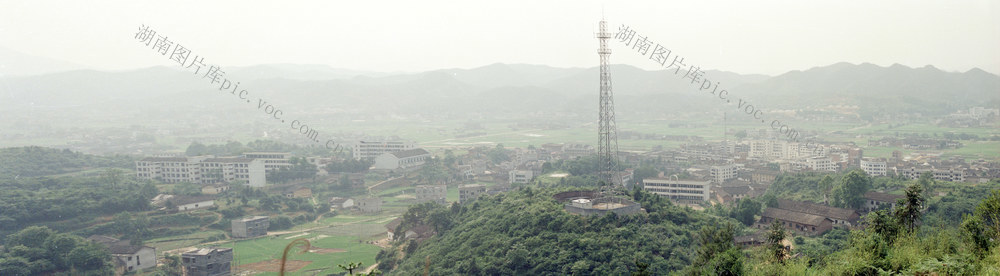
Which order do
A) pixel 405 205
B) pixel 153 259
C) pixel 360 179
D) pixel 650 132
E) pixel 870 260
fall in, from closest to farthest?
pixel 870 260 < pixel 153 259 < pixel 405 205 < pixel 360 179 < pixel 650 132

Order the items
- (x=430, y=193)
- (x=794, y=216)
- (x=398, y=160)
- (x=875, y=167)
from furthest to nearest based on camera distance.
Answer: (x=398, y=160)
(x=875, y=167)
(x=430, y=193)
(x=794, y=216)

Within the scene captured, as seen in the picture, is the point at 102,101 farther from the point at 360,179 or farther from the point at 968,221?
the point at 968,221

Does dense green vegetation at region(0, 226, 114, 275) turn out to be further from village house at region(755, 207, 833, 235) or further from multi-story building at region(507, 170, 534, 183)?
multi-story building at region(507, 170, 534, 183)

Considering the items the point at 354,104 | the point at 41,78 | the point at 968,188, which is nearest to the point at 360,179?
the point at 968,188

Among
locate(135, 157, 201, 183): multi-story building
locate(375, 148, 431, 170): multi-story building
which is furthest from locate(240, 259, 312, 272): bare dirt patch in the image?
locate(375, 148, 431, 170): multi-story building

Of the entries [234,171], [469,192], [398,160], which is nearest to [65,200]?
[234,171]

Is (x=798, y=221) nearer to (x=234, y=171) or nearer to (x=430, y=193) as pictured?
(x=430, y=193)
